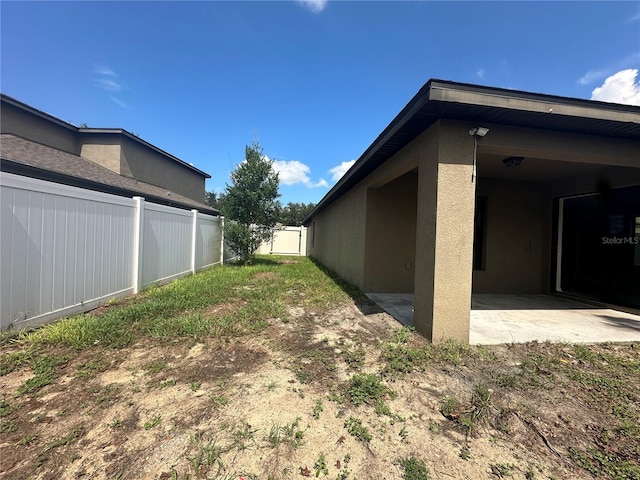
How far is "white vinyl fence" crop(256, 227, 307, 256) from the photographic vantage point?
Answer: 20641 millimetres

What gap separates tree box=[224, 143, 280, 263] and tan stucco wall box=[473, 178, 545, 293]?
27.6 ft

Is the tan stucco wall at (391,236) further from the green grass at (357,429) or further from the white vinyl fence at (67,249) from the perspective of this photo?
the white vinyl fence at (67,249)

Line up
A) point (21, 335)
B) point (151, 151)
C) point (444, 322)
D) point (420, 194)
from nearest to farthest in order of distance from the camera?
point (21, 335), point (444, 322), point (420, 194), point (151, 151)

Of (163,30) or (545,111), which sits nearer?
(545,111)

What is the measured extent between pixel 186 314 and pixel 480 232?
6.84m

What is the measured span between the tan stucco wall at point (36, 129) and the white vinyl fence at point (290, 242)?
11745 millimetres

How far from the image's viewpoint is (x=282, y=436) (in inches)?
77.9

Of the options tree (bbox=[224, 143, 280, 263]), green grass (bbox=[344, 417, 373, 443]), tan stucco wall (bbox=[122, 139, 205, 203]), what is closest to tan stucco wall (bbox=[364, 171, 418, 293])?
green grass (bbox=[344, 417, 373, 443])

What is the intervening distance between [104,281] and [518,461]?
235 inches

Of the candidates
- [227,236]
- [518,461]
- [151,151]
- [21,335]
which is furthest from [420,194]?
[151,151]

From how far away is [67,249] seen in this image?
411cm

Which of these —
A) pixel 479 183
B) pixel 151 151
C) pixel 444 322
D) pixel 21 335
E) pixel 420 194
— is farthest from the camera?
pixel 151 151

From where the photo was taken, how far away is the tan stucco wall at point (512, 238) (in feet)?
23.3

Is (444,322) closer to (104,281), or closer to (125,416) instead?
(125,416)
